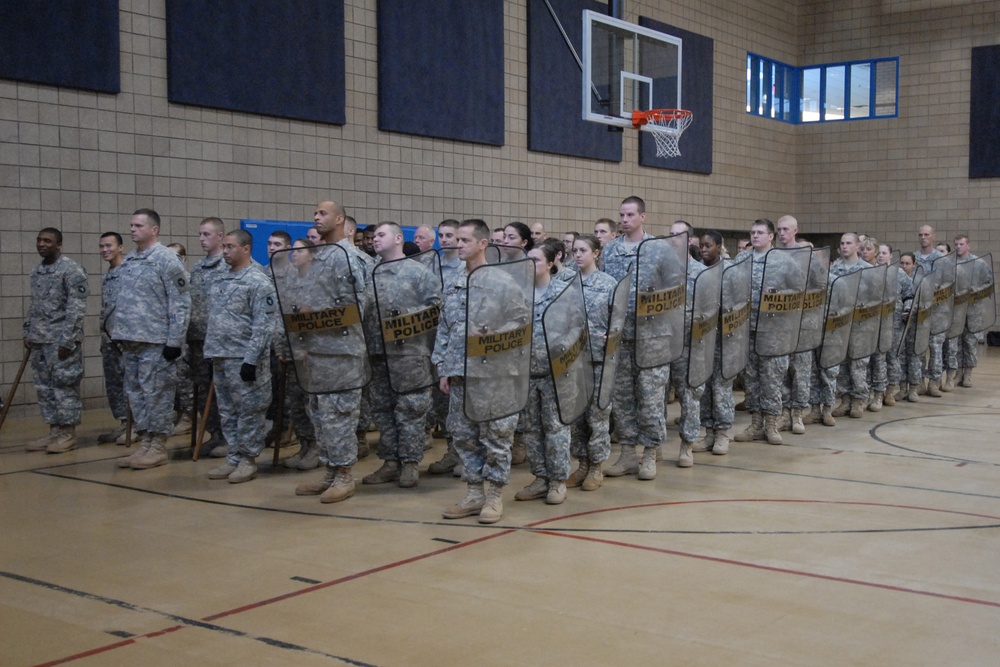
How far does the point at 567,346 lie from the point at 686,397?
5.50ft

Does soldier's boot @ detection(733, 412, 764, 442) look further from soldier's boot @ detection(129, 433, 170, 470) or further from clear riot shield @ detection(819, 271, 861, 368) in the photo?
soldier's boot @ detection(129, 433, 170, 470)

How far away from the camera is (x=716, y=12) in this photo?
17.4m

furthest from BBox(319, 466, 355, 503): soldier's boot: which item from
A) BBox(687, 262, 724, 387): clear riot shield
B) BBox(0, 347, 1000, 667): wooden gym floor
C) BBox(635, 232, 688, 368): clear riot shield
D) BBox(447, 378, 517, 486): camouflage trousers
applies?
BBox(687, 262, 724, 387): clear riot shield

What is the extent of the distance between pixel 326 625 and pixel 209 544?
4.58 ft

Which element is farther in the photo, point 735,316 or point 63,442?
point 63,442

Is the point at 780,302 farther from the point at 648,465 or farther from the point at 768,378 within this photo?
the point at 648,465

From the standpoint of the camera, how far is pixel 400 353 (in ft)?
20.1

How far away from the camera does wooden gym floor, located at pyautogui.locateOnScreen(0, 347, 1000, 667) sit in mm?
3584

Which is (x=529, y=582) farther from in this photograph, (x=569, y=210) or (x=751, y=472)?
(x=569, y=210)

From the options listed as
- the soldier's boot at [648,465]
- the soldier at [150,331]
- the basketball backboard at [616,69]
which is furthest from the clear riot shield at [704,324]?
the basketball backboard at [616,69]

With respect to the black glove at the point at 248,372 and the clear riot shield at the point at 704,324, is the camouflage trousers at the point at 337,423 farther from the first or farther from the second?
the clear riot shield at the point at 704,324

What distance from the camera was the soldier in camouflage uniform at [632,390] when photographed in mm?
6535

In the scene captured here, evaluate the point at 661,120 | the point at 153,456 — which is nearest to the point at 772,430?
the point at 153,456

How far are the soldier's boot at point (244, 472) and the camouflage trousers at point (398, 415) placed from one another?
87cm
